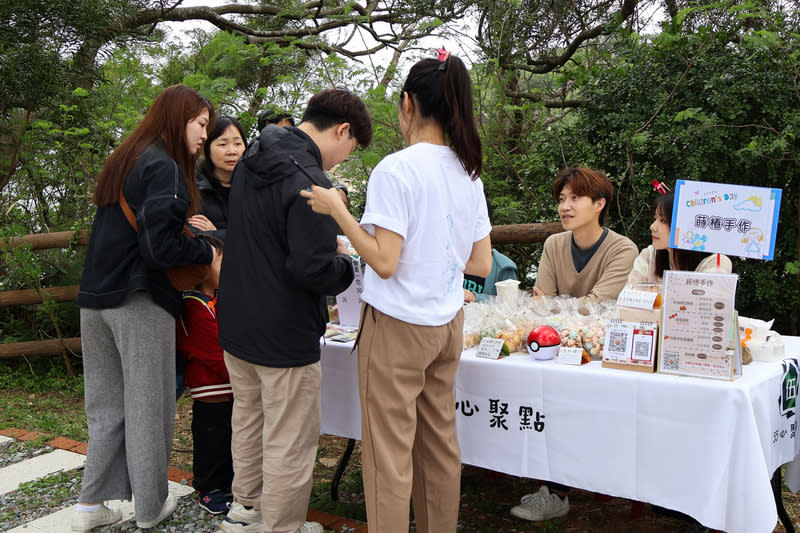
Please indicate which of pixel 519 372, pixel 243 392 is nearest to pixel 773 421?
pixel 519 372

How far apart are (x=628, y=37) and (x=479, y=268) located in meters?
3.57

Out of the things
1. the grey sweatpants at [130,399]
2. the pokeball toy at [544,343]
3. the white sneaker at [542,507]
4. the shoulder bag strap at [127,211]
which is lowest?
the white sneaker at [542,507]

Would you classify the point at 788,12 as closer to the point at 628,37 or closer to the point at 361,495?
the point at 628,37

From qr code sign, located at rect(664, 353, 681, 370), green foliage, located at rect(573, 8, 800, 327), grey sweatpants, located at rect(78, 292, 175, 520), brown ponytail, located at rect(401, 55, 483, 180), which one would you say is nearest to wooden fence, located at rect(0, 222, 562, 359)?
grey sweatpants, located at rect(78, 292, 175, 520)

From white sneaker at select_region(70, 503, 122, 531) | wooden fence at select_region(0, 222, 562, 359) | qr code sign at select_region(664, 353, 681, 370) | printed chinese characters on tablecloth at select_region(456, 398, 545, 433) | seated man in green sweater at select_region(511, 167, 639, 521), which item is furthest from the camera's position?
wooden fence at select_region(0, 222, 562, 359)

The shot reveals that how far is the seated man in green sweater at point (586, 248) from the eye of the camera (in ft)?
10.0

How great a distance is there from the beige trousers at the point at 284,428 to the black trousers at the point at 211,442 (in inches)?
19.6

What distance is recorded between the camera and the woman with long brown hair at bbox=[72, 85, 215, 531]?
2.40 metres

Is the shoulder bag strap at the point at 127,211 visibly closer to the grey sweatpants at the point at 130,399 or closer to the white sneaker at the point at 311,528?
the grey sweatpants at the point at 130,399

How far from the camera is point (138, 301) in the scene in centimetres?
247

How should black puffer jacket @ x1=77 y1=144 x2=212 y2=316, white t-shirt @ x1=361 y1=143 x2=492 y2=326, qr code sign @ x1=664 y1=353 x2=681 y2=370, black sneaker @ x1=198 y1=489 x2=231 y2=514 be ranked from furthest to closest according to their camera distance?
black sneaker @ x1=198 y1=489 x2=231 y2=514
black puffer jacket @ x1=77 y1=144 x2=212 y2=316
qr code sign @ x1=664 y1=353 x2=681 y2=370
white t-shirt @ x1=361 y1=143 x2=492 y2=326

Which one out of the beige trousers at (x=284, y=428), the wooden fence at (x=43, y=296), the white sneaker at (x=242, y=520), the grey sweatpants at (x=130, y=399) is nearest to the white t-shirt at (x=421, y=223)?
the beige trousers at (x=284, y=428)

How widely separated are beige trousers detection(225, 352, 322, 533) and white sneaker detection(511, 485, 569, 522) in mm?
965

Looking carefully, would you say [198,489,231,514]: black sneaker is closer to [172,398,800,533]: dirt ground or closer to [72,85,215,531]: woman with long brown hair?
[72,85,215,531]: woman with long brown hair
